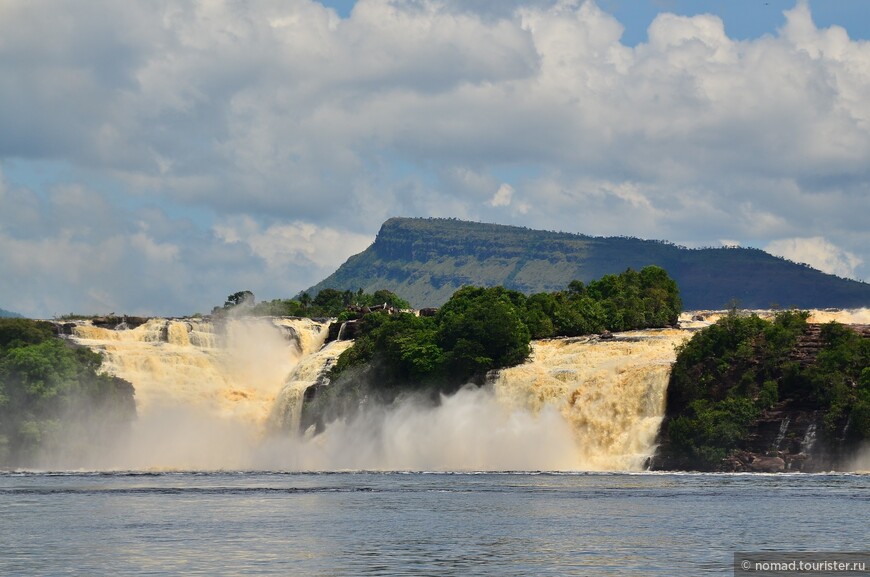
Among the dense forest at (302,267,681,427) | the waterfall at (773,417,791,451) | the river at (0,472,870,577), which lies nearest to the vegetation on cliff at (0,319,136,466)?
the dense forest at (302,267,681,427)

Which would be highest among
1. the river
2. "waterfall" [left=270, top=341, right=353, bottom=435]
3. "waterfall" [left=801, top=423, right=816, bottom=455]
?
"waterfall" [left=270, top=341, right=353, bottom=435]

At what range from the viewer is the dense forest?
377 feet

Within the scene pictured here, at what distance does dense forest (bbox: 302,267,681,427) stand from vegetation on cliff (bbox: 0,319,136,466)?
16599mm

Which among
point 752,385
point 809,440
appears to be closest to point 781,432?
point 809,440

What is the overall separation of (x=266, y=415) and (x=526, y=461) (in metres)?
32.4

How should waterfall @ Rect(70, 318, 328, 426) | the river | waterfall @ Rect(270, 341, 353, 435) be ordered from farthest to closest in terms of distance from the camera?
1. waterfall @ Rect(70, 318, 328, 426)
2. waterfall @ Rect(270, 341, 353, 435)
3. the river

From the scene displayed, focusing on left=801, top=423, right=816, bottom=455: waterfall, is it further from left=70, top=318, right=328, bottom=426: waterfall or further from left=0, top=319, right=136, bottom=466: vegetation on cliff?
left=0, top=319, right=136, bottom=466: vegetation on cliff

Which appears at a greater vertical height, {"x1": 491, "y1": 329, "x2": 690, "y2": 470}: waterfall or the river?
{"x1": 491, "y1": 329, "x2": 690, "y2": 470}: waterfall

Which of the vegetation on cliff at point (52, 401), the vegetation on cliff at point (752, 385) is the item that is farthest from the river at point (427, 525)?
the vegetation on cliff at point (52, 401)

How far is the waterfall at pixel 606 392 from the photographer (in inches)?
3952

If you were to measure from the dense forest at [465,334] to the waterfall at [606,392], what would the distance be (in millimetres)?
4219

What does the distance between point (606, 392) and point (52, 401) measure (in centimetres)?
4346

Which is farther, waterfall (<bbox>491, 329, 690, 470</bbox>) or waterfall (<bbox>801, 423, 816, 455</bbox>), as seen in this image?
waterfall (<bbox>491, 329, 690, 470</bbox>)

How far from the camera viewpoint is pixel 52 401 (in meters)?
115
